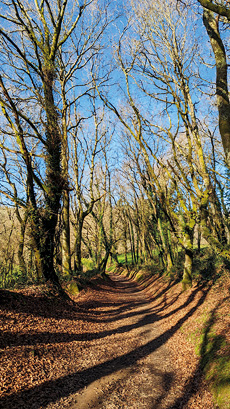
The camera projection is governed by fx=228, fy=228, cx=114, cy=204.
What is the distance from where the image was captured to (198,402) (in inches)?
154

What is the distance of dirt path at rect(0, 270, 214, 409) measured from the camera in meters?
3.92

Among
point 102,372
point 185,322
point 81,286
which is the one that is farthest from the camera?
point 81,286

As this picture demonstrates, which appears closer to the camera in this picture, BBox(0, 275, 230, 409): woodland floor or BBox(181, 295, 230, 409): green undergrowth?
BBox(181, 295, 230, 409): green undergrowth

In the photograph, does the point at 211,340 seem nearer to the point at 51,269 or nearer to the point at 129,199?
the point at 51,269

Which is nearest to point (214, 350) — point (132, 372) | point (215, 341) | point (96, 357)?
point (215, 341)

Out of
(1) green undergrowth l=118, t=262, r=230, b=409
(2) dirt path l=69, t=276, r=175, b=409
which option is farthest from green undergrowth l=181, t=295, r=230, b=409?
(2) dirt path l=69, t=276, r=175, b=409

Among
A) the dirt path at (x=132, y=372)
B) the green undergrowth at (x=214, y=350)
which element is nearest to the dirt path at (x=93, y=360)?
the dirt path at (x=132, y=372)

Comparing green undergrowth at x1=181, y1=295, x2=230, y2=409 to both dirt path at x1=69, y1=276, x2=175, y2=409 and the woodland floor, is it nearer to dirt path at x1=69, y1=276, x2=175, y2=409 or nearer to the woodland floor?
the woodland floor

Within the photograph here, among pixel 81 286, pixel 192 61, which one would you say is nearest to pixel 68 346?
pixel 81 286

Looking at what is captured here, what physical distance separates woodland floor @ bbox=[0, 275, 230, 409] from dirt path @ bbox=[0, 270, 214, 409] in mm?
13

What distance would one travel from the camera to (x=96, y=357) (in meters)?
5.55

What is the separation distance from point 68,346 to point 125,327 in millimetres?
2766

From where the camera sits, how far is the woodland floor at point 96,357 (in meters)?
3.94

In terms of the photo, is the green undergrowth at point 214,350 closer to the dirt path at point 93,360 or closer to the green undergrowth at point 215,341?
the green undergrowth at point 215,341
